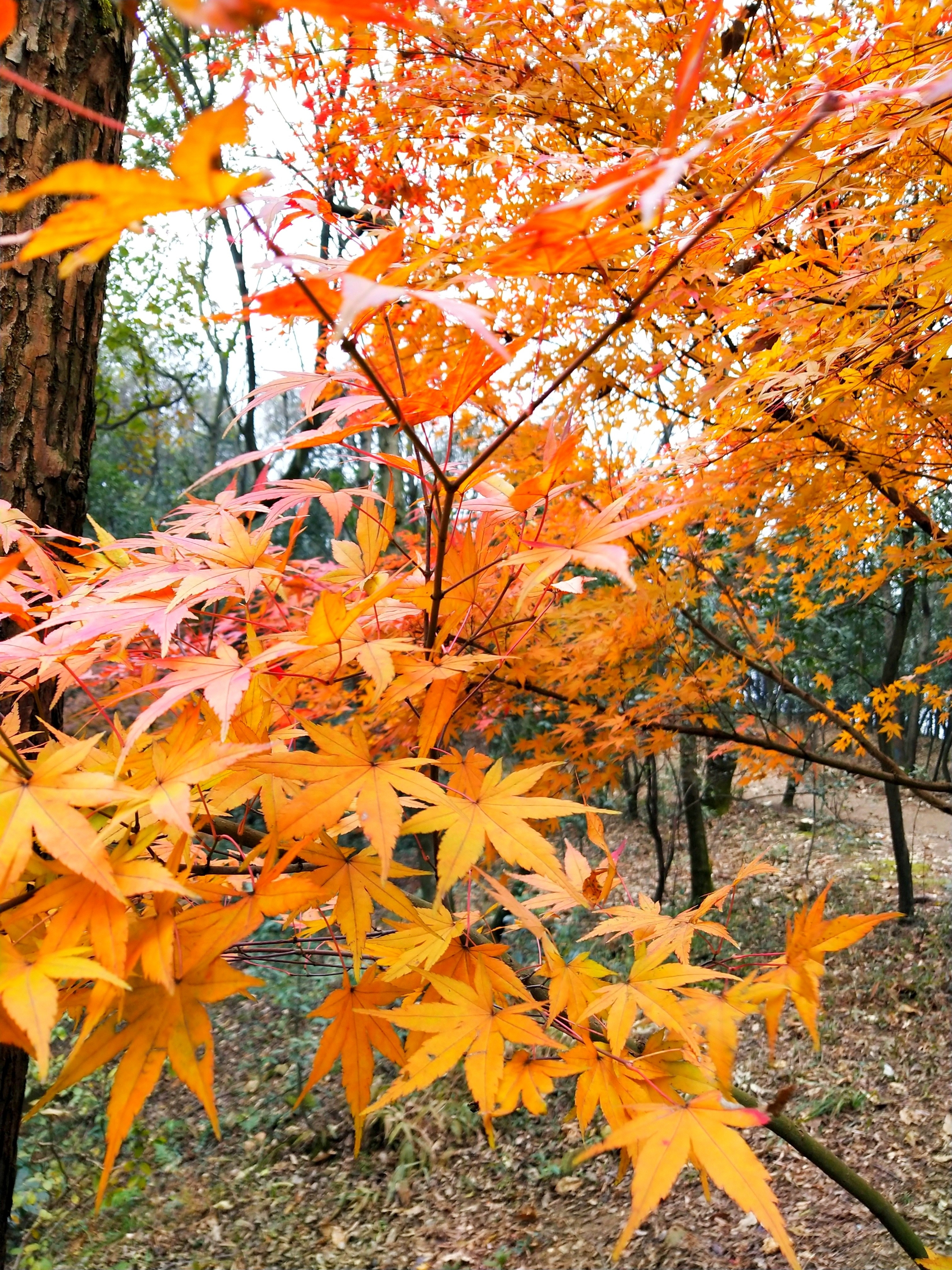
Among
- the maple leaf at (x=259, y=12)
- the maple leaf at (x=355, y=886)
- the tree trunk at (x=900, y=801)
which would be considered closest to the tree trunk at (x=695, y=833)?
the tree trunk at (x=900, y=801)

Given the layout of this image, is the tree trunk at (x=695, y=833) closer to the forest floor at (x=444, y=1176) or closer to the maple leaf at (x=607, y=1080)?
the forest floor at (x=444, y=1176)

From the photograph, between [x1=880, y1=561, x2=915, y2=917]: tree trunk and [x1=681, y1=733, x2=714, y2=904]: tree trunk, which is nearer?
[x1=880, y1=561, x2=915, y2=917]: tree trunk

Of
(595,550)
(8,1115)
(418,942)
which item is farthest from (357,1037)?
(8,1115)

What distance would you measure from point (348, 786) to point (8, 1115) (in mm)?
1212

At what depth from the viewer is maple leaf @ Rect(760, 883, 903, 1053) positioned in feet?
2.06

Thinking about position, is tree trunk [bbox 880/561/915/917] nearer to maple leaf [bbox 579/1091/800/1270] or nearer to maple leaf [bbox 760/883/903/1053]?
maple leaf [bbox 760/883/903/1053]

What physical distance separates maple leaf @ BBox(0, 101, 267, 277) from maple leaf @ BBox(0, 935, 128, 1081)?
44cm

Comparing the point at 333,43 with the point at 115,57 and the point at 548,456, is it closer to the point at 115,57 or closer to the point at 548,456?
the point at 115,57

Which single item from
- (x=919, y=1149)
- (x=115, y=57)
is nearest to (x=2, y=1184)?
(x=115, y=57)

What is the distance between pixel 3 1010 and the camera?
591 mm

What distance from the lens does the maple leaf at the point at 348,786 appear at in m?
0.62

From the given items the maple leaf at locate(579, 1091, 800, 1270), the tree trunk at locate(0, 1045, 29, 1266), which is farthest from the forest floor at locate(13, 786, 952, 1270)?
the maple leaf at locate(579, 1091, 800, 1270)

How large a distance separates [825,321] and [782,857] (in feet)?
22.3

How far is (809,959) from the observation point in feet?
2.19
